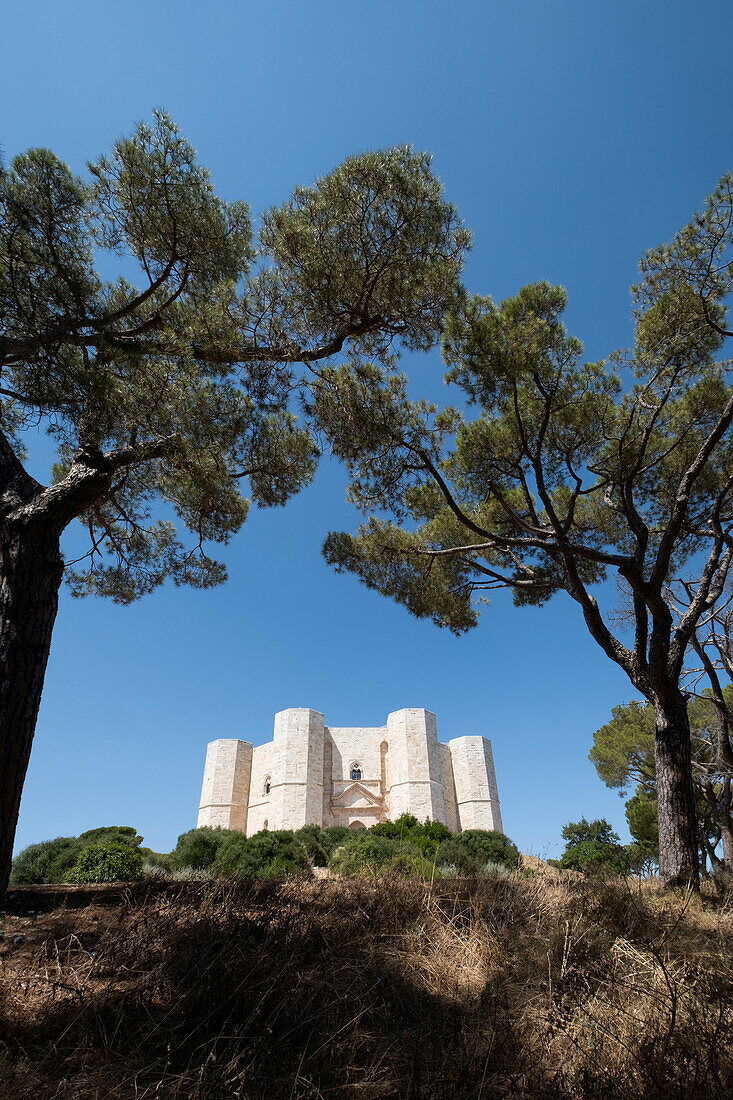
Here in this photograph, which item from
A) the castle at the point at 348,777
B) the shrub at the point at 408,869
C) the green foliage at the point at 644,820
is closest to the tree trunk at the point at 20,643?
the shrub at the point at 408,869

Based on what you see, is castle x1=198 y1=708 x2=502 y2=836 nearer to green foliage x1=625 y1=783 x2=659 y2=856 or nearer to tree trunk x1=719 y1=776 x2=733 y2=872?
green foliage x1=625 y1=783 x2=659 y2=856

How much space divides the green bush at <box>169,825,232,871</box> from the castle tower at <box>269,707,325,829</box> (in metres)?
10.2

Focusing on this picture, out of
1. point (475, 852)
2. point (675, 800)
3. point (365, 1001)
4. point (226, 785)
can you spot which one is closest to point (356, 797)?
point (226, 785)

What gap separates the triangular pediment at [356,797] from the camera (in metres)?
22.2

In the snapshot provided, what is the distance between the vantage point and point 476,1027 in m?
1.72

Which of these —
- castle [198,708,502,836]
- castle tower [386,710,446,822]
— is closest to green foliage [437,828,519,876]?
castle tower [386,710,446,822]

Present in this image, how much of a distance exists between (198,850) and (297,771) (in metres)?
11.8

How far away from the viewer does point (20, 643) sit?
3.62 meters

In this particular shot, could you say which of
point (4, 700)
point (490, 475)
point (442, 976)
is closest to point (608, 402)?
point (490, 475)

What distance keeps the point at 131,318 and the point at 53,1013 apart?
569 centimetres

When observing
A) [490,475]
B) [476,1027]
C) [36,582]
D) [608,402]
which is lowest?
[476,1027]

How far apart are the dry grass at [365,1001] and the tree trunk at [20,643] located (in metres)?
0.86

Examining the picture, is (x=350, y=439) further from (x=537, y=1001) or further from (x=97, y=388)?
(x=537, y=1001)

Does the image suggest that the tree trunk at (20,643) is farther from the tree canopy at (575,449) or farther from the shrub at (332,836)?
the shrub at (332,836)
